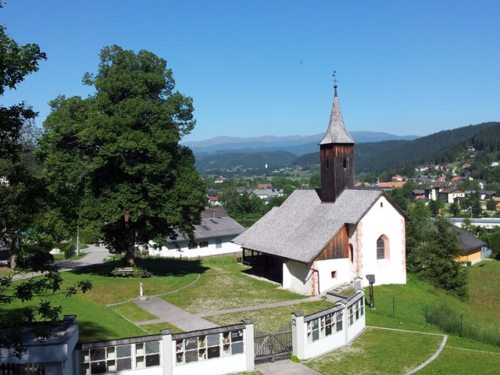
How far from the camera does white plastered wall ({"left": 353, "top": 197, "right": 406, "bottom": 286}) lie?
34938 mm

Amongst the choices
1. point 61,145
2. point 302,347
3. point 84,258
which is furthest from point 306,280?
point 84,258

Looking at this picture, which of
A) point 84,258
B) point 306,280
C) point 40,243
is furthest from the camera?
point 84,258

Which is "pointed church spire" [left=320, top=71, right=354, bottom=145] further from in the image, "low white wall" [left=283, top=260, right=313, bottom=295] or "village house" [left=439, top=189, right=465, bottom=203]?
"village house" [left=439, top=189, right=465, bottom=203]

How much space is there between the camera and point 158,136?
35.1 m

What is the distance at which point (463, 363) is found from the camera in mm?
20594

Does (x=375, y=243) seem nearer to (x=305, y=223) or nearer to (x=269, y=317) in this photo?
(x=305, y=223)

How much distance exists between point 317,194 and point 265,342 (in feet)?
71.6

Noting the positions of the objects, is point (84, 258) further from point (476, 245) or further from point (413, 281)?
point (476, 245)

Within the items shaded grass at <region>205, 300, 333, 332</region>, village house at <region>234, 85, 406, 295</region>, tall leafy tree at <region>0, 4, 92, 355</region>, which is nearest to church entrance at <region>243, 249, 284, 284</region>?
village house at <region>234, 85, 406, 295</region>

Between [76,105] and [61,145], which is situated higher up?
[76,105]

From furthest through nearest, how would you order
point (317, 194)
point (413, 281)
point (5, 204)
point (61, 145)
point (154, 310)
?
point (317, 194), point (413, 281), point (61, 145), point (154, 310), point (5, 204)

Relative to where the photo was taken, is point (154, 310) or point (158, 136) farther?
point (158, 136)

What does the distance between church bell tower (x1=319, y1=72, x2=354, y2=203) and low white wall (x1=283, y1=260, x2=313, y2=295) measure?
6530 mm

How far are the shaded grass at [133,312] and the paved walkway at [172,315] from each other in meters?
0.32
